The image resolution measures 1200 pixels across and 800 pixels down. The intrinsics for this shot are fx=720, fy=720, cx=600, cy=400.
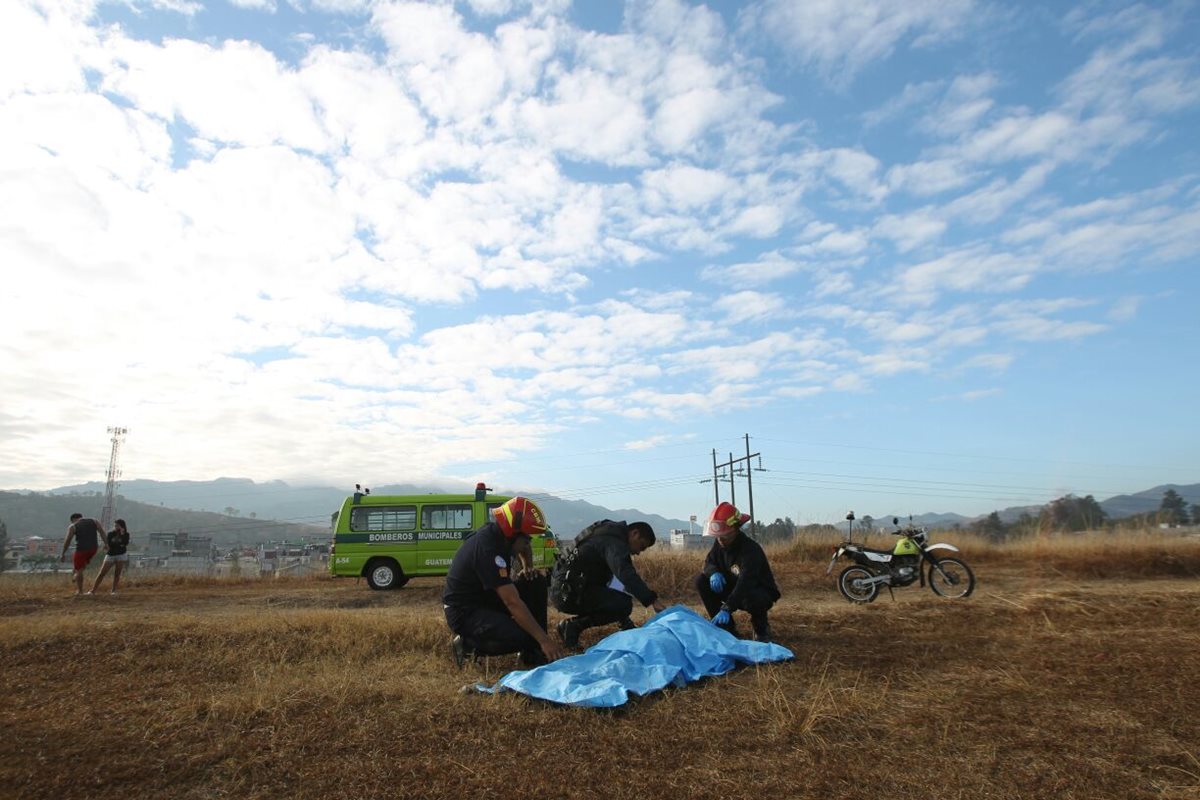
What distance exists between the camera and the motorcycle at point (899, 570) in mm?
10047

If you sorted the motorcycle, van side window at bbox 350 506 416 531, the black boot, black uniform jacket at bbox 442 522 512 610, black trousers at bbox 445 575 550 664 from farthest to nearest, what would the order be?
van side window at bbox 350 506 416 531
the motorcycle
the black boot
black trousers at bbox 445 575 550 664
black uniform jacket at bbox 442 522 512 610

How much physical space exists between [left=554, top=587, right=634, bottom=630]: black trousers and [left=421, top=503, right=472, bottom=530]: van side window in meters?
9.47

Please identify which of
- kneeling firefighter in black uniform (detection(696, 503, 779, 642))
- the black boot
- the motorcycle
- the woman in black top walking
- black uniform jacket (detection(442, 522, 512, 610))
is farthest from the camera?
the woman in black top walking

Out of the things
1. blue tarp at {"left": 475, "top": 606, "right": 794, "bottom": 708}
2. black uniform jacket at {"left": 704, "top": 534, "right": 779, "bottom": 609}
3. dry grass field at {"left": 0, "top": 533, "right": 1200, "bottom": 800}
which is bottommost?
dry grass field at {"left": 0, "top": 533, "right": 1200, "bottom": 800}

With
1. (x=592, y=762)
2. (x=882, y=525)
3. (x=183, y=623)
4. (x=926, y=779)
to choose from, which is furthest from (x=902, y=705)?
(x=882, y=525)

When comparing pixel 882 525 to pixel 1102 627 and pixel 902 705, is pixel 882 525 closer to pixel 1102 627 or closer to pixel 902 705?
pixel 1102 627

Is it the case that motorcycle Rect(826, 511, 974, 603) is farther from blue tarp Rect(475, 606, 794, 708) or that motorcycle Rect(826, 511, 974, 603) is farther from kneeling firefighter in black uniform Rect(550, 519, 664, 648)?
blue tarp Rect(475, 606, 794, 708)

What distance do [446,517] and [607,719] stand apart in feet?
39.3

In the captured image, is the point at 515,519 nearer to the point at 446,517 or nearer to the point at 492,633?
the point at 492,633

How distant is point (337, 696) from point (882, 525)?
20.0 m

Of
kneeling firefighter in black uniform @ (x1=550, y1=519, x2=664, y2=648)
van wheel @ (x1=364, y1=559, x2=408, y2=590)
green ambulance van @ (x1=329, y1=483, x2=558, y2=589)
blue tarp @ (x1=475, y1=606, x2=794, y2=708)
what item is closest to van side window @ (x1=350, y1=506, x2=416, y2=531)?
green ambulance van @ (x1=329, y1=483, x2=558, y2=589)

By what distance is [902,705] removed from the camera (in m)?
3.97

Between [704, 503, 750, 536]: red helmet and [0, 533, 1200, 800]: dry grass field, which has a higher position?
[704, 503, 750, 536]: red helmet

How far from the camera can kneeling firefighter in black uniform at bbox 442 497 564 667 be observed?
5.10 m
